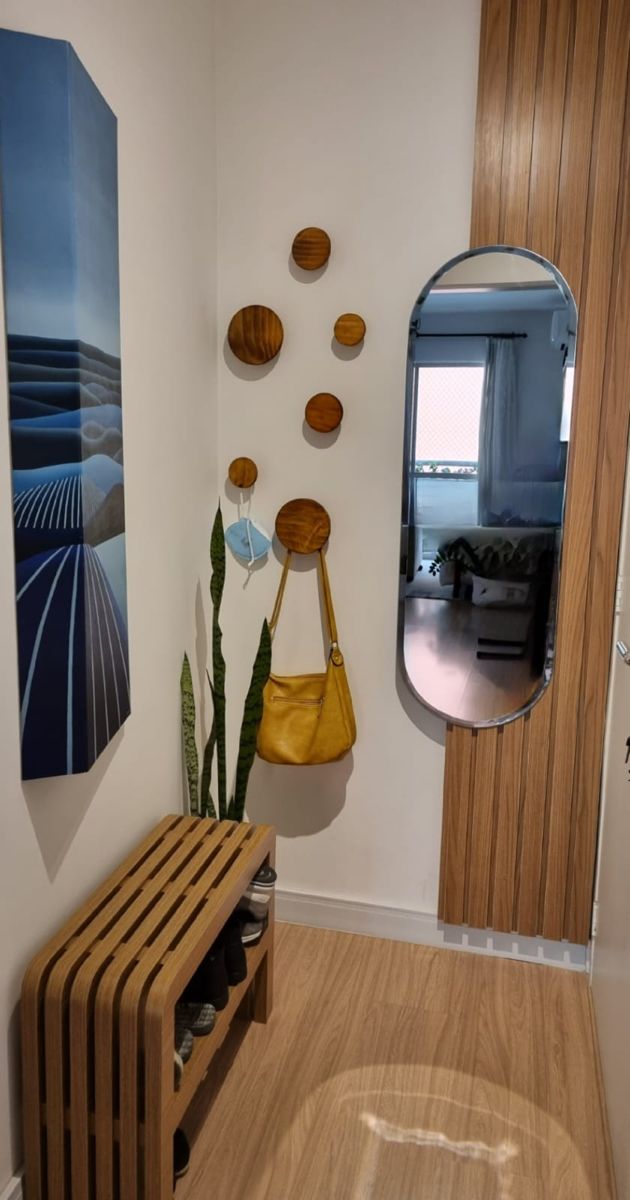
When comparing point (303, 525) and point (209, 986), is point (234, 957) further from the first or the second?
point (303, 525)

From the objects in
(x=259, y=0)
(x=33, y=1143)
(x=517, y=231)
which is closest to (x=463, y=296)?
(x=517, y=231)

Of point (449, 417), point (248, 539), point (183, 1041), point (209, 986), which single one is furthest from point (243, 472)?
point (183, 1041)

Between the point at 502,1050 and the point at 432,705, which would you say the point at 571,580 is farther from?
the point at 502,1050

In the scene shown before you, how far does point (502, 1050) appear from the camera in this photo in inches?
80.0

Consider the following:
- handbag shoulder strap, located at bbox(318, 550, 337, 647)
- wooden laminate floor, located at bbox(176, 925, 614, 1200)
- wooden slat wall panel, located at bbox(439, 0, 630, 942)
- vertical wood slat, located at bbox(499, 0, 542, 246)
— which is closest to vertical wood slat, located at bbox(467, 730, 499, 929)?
wooden slat wall panel, located at bbox(439, 0, 630, 942)

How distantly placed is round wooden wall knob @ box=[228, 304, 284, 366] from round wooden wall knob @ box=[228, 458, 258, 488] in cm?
27

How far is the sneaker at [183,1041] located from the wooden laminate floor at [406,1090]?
0.92ft

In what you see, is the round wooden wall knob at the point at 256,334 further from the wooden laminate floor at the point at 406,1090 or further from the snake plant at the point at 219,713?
the wooden laminate floor at the point at 406,1090

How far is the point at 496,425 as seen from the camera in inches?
85.7

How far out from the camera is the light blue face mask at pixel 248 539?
237 centimetres

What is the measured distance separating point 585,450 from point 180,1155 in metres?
1.81

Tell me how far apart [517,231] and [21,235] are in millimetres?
1289

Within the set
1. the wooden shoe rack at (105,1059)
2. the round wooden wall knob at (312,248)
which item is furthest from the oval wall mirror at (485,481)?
the wooden shoe rack at (105,1059)

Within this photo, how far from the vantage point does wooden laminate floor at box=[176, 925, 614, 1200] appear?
1.68 m
